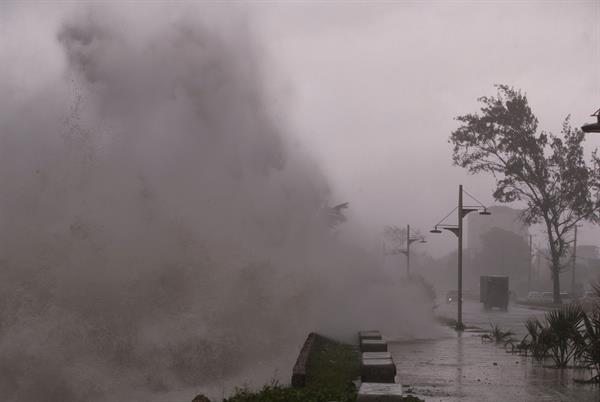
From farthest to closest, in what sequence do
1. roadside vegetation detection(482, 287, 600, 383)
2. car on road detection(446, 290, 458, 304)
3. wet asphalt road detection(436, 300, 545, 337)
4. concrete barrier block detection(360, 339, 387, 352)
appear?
car on road detection(446, 290, 458, 304) < wet asphalt road detection(436, 300, 545, 337) < concrete barrier block detection(360, 339, 387, 352) < roadside vegetation detection(482, 287, 600, 383)

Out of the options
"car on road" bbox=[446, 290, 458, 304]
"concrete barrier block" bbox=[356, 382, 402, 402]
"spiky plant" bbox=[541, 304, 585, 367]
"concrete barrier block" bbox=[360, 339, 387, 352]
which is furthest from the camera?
"car on road" bbox=[446, 290, 458, 304]

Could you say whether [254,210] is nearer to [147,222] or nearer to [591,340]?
[147,222]

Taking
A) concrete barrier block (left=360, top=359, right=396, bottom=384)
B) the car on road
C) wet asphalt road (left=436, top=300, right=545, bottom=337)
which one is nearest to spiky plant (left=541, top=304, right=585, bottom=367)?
concrete barrier block (left=360, top=359, right=396, bottom=384)

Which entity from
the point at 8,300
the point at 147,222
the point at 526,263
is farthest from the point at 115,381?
the point at 526,263

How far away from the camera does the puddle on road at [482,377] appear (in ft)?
41.0

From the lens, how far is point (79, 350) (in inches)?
711

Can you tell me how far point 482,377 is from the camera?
15.0 meters

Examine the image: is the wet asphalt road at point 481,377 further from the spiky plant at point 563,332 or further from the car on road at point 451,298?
the car on road at point 451,298

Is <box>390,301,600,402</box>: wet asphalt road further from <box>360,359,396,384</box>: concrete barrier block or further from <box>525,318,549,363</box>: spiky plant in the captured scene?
<box>360,359,396,384</box>: concrete barrier block

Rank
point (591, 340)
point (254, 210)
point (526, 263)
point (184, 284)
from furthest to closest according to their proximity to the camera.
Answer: point (526, 263), point (254, 210), point (184, 284), point (591, 340)

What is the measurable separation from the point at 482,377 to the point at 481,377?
0.02m

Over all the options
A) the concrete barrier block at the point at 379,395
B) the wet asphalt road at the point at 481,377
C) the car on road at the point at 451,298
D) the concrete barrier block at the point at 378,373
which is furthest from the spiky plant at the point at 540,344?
the car on road at the point at 451,298

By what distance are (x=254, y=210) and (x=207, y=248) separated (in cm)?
397

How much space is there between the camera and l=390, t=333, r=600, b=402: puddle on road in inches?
491
